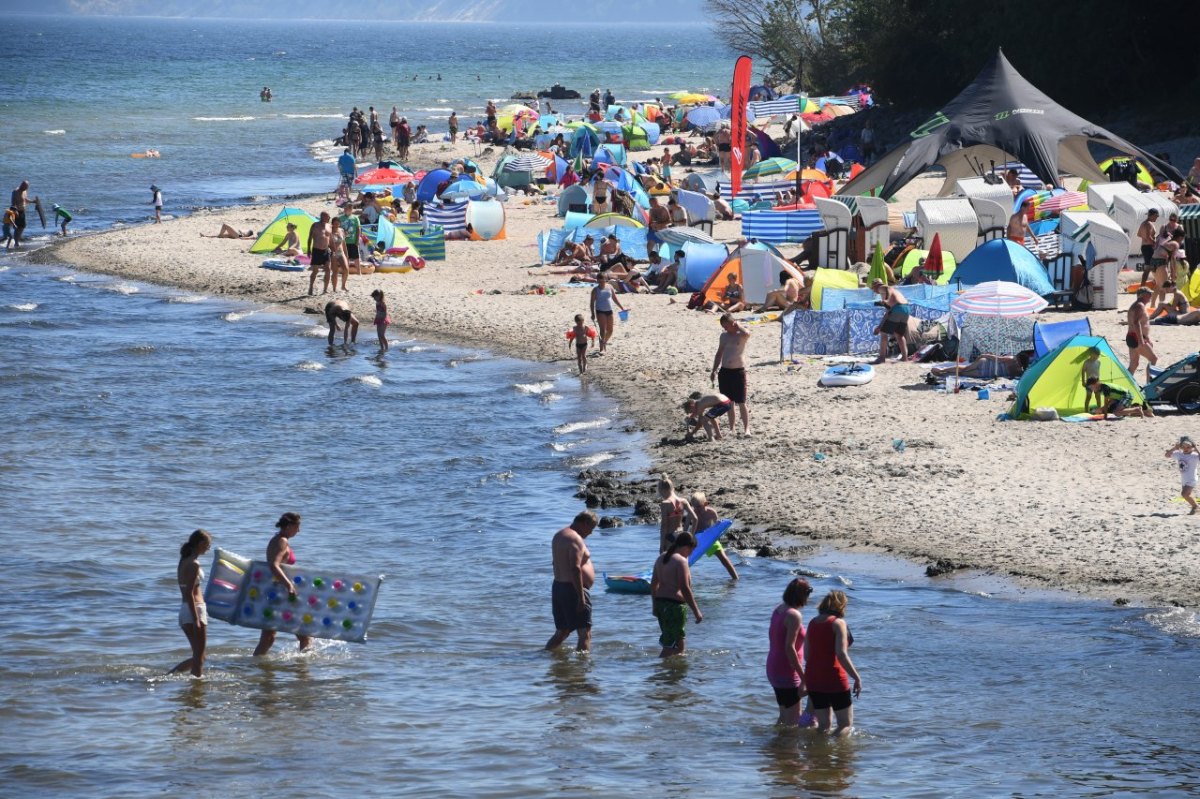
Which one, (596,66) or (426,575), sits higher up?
(596,66)

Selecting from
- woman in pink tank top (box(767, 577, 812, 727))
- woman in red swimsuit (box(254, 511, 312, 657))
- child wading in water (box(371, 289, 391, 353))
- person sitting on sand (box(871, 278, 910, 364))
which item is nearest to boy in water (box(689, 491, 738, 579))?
woman in pink tank top (box(767, 577, 812, 727))

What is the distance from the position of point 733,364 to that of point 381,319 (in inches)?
296

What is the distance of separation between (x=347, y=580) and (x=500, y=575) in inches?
118

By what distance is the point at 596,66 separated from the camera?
442 ft

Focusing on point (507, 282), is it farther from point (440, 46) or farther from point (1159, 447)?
point (440, 46)

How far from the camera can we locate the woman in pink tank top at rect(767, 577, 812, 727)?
935 cm

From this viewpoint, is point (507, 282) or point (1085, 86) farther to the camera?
point (1085, 86)

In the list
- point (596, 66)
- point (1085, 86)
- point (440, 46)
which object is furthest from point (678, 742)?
point (440, 46)

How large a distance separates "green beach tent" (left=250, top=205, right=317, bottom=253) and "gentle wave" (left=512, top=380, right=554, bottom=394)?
441 inches

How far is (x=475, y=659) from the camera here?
12.1 meters

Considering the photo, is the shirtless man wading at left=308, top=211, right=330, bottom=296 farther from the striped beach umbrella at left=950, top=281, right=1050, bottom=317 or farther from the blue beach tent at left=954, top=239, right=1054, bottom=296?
the striped beach umbrella at left=950, top=281, right=1050, bottom=317

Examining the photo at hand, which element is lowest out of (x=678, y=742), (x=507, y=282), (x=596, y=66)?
(x=678, y=742)

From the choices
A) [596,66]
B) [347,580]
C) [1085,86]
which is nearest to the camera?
[347,580]

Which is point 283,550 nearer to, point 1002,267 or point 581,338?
point 581,338
